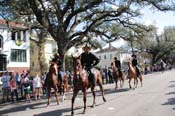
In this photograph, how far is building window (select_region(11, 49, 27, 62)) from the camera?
226 ft

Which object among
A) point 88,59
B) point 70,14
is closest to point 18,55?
point 70,14

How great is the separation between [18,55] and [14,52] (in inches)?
51.3

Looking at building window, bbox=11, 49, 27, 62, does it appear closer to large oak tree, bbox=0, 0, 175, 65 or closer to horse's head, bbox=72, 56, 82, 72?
large oak tree, bbox=0, 0, 175, 65

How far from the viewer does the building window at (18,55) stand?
226ft

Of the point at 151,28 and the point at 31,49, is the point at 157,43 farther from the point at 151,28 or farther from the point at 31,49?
the point at 151,28

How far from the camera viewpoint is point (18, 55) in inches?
2773

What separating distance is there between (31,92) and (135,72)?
746 centimetres

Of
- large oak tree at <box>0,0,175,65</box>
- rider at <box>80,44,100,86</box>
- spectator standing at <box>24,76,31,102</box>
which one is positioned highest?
large oak tree at <box>0,0,175,65</box>

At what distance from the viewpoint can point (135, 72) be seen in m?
26.5

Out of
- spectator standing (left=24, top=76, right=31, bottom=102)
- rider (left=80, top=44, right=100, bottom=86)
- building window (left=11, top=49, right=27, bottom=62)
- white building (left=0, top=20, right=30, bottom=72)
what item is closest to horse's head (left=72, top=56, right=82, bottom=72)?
rider (left=80, top=44, right=100, bottom=86)

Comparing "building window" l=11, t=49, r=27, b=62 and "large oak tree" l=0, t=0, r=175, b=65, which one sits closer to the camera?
"large oak tree" l=0, t=0, r=175, b=65

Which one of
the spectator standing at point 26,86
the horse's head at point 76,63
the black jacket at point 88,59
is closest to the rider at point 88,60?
the black jacket at point 88,59

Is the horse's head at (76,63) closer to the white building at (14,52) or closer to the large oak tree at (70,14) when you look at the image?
the large oak tree at (70,14)

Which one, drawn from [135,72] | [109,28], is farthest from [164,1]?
[135,72]
